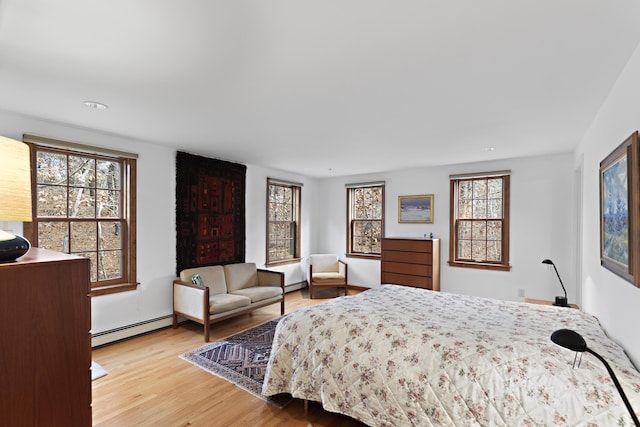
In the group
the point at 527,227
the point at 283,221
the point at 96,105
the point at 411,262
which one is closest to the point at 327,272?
the point at 283,221

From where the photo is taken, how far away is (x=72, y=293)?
3.70 feet

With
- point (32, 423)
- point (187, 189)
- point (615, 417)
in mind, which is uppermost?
point (187, 189)

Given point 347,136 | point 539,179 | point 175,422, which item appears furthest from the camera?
point 539,179

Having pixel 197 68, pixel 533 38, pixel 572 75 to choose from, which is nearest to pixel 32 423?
pixel 197 68

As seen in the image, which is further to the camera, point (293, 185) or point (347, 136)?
point (293, 185)

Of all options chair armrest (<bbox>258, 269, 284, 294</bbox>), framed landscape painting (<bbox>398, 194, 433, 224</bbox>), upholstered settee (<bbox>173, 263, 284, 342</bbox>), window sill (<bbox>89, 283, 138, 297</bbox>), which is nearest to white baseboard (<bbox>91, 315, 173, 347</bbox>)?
upholstered settee (<bbox>173, 263, 284, 342</bbox>)

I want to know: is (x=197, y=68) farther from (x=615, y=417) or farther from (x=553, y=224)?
(x=553, y=224)

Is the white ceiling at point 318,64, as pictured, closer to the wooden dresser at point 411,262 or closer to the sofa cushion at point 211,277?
the sofa cushion at point 211,277

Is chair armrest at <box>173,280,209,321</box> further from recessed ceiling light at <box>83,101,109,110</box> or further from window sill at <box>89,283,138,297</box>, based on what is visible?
recessed ceiling light at <box>83,101,109,110</box>

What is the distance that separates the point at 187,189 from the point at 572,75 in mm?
4257

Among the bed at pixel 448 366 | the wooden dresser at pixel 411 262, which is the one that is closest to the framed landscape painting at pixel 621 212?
the bed at pixel 448 366

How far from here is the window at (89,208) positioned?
321 centimetres

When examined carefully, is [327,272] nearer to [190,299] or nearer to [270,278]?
[270,278]

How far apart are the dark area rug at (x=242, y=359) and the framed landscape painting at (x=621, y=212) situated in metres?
2.46
